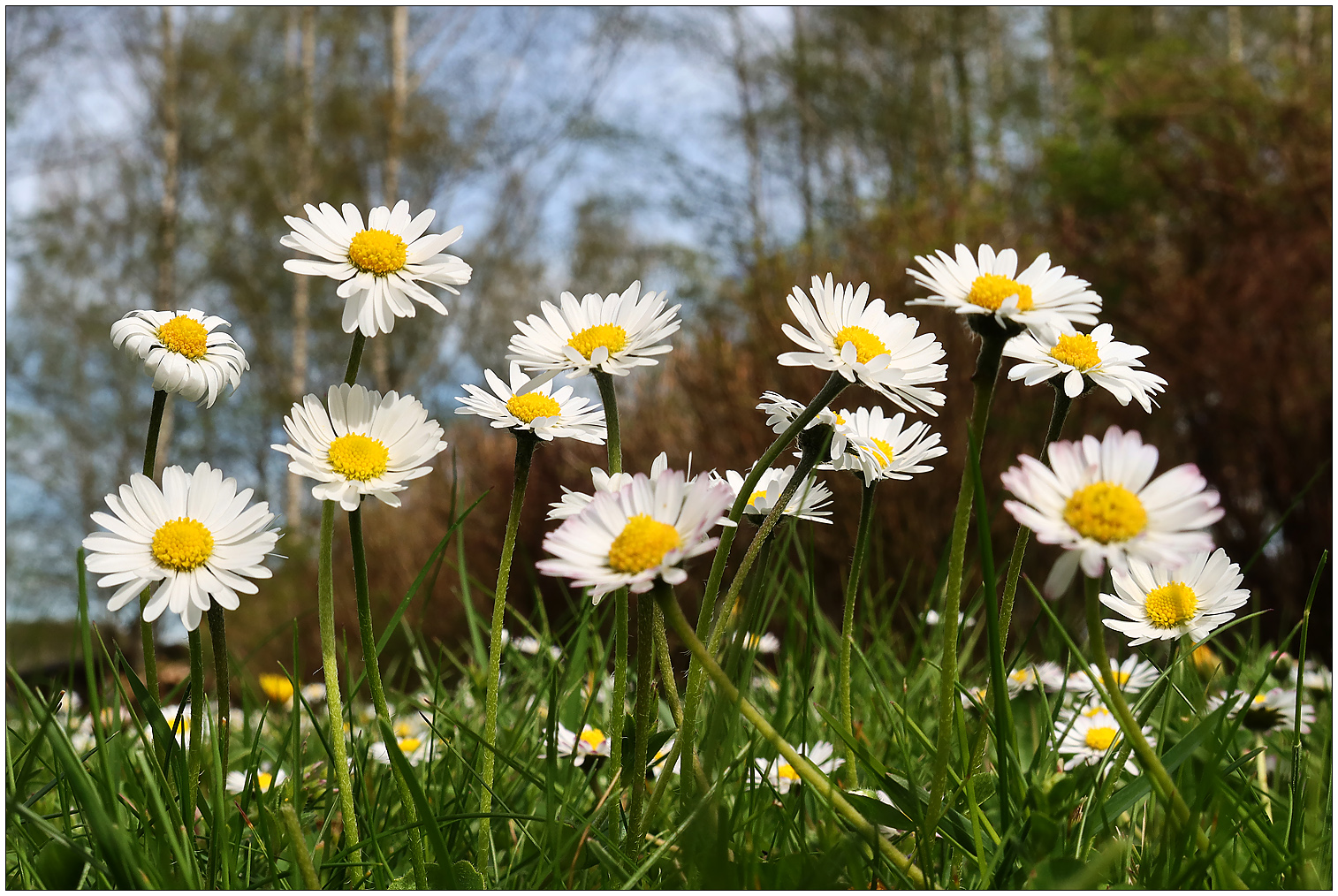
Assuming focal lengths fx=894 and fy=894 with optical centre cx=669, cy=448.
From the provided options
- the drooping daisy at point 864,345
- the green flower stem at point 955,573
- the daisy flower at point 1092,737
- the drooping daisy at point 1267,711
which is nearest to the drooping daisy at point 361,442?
the drooping daisy at point 864,345

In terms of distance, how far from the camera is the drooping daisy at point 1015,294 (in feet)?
2.23

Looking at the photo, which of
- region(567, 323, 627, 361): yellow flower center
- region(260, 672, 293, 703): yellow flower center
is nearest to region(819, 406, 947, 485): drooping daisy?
region(567, 323, 627, 361): yellow flower center

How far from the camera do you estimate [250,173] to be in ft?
40.5

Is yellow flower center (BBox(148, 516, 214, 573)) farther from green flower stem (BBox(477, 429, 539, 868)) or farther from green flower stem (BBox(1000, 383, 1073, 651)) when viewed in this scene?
green flower stem (BBox(1000, 383, 1073, 651))

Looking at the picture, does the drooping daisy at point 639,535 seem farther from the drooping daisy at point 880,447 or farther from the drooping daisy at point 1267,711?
the drooping daisy at point 1267,711

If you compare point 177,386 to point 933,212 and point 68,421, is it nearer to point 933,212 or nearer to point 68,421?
point 933,212

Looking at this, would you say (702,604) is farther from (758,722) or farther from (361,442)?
(361,442)

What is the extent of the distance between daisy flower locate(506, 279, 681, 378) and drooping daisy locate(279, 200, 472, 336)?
10cm

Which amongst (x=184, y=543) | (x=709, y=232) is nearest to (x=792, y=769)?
(x=184, y=543)

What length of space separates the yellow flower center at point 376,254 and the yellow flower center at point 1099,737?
3.94 ft

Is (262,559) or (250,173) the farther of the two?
(250,173)

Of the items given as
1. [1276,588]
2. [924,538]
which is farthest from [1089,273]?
[924,538]

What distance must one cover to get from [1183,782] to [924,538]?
3095 millimetres

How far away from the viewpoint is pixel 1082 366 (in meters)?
0.84
